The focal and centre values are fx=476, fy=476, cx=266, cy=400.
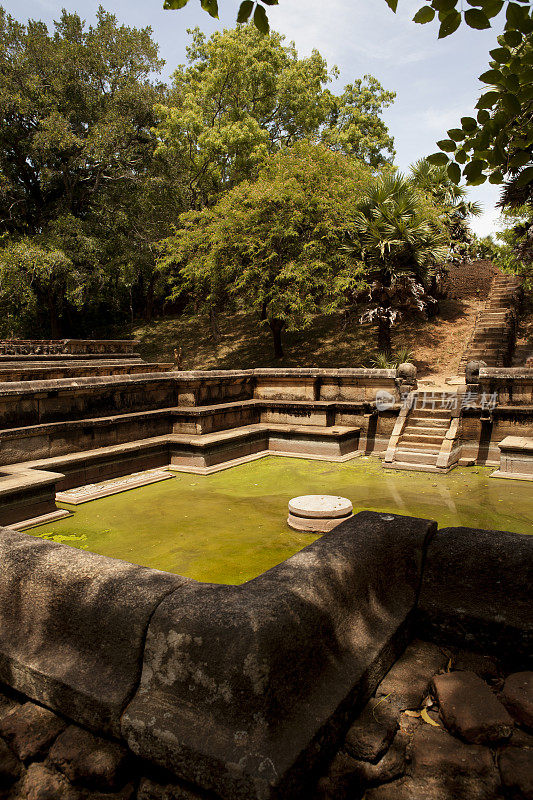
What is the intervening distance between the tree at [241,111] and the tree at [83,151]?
5.34 ft

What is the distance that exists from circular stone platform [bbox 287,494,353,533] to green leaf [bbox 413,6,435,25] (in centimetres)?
396

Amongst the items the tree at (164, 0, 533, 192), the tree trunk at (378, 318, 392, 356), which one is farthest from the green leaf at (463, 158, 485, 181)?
the tree trunk at (378, 318, 392, 356)

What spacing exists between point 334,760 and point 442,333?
756 inches

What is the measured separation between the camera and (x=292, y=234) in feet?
48.4

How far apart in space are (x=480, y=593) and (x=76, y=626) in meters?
1.74

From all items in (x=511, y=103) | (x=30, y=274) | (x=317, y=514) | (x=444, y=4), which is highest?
(x=30, y=274)

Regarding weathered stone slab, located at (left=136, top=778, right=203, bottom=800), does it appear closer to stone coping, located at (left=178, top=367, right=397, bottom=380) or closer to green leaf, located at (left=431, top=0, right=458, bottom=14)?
green leaf, located at (left=431, top=0, right=458, bottom=14)

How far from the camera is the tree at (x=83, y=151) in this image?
19750mm

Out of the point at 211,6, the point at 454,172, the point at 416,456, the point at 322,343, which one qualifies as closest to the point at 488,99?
the point at 454,172

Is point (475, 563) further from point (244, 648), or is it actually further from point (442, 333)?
point (442, 333)

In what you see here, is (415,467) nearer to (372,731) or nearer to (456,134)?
(456,134)

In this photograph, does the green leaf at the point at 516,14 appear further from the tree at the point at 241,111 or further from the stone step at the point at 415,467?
the tree at the point at 241,111

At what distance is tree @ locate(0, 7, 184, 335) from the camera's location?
19750 millimetres

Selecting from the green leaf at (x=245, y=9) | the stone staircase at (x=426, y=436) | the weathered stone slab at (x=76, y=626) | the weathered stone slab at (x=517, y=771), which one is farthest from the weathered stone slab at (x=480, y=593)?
the stone staircase at (x=426, y=436)
